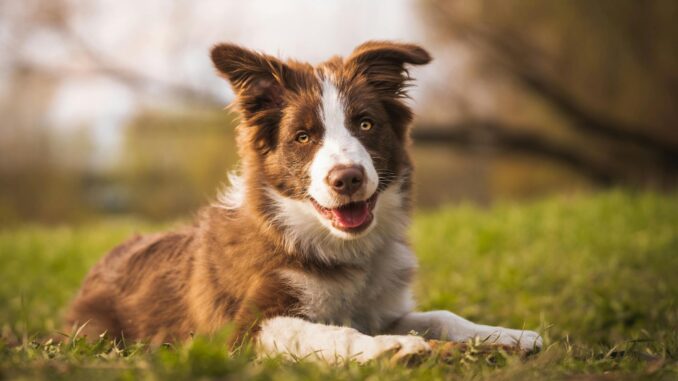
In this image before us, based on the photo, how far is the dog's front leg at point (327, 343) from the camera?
136 inches

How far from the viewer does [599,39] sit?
608 inches

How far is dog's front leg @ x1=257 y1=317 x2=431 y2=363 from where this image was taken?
3.45 metres

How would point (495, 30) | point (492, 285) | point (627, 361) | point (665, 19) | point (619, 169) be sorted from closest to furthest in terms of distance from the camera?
point (627, 361) < point (492, 285) < point (665, 19) < point (495, 30) < point (619, 169)

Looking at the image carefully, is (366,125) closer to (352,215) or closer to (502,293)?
(352,215)

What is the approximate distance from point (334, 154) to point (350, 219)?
1.42 feet

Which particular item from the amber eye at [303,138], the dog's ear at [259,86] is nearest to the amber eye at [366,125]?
the amber eye at [303,138]

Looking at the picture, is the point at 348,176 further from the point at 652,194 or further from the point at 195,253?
the point at 652,194

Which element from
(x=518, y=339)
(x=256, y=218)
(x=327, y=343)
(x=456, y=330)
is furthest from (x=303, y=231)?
(x=518, y=339)

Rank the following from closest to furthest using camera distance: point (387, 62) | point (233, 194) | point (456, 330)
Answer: point (456, 330) → point (387, 62) → point (233, 194)

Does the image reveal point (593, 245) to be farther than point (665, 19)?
No

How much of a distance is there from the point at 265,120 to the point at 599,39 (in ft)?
42.5

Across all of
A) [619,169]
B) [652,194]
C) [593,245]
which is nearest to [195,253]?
[593,245]

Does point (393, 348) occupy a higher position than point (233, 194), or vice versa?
point (233, 194)

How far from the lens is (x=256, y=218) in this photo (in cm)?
455
